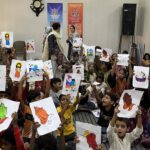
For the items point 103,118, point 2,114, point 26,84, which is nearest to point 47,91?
point 26,84

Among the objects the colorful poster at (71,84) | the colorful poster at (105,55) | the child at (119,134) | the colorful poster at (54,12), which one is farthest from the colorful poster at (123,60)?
the colorful poster at (54,12)

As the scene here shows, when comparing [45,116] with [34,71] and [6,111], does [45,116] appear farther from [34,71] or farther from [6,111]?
[34,71]

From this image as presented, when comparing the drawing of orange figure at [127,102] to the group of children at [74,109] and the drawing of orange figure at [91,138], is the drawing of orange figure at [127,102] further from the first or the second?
the drawing of orange figure at [91,138]

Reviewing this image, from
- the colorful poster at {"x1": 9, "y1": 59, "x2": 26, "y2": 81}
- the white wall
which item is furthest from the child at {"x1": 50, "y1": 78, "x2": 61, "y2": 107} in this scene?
the white wall

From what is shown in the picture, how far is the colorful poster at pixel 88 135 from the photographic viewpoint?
276 cm

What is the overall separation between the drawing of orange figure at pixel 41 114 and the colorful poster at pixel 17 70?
129cm

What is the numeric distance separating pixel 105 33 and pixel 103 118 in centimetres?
495

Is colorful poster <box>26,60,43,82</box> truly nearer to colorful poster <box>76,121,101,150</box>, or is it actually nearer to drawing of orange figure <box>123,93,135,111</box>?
drawing of orange figure <box>123,93,135,111</box>

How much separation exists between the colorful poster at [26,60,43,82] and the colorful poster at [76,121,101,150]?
143 cm

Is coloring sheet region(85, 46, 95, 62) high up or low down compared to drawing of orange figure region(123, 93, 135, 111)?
up

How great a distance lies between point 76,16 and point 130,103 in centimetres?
557

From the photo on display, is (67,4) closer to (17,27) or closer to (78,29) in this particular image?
(78,29)

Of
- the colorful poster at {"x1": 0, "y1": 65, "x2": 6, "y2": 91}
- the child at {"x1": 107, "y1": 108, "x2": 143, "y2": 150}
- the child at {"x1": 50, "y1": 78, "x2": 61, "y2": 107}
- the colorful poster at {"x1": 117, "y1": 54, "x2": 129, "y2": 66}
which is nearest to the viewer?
the child at {"x1": 107, "y1": 108, "x2": 143, "y2": 150}

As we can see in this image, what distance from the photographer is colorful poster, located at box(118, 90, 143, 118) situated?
3.28 metres
